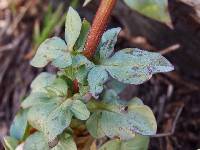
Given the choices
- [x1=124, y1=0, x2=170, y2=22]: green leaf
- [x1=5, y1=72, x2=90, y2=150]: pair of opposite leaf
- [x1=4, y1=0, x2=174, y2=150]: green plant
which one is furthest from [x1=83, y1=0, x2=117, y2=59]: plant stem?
[x1=124, y1=0, x2=170, y2=22]: green leaf

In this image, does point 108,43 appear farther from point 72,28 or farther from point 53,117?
point 53,117

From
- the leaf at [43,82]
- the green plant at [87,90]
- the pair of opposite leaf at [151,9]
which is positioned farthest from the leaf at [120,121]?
the pair of opposite leaf at [151,9]

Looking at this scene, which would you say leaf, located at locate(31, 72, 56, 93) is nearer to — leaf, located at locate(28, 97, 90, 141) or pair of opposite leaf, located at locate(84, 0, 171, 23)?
leaf, located at locate(28, 97, 90, 141)

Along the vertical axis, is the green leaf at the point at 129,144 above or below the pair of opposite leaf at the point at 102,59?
below

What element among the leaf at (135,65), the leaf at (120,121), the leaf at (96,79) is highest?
the leaf at (96,79)

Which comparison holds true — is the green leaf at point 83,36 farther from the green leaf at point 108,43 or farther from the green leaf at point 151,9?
the green leaf at point 151,9

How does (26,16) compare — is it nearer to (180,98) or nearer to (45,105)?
(180,98)
